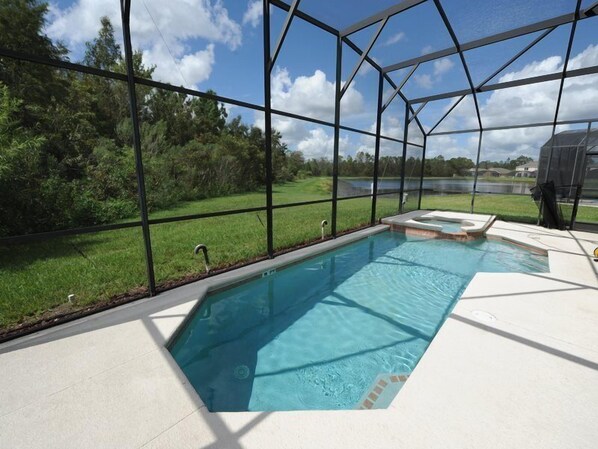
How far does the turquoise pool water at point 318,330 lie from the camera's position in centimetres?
221

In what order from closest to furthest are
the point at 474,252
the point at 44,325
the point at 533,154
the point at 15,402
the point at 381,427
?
the point at 381,427
the point at 15,402
the point at 44,325
the point at 474,252
the point at 533,154

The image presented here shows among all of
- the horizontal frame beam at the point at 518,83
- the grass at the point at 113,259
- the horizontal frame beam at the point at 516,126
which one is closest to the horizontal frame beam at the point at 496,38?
the horizontal frame beam at the point at 518,83

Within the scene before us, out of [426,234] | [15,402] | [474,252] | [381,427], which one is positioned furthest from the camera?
[426,234]

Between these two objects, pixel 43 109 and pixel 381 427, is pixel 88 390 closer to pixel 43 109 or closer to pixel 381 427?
pixel 381 427

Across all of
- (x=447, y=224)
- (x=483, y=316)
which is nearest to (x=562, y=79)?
(x=447, y=224)

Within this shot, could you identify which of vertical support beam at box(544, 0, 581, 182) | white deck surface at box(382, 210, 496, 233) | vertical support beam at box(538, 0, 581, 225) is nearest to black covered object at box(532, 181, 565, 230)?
vertical support beam at box(538, 0, 581, 225)

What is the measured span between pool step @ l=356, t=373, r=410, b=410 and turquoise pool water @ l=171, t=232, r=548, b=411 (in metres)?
0.06

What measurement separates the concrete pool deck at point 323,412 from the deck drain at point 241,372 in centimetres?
61

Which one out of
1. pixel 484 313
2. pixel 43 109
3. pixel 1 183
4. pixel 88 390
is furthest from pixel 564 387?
pixel 43 109

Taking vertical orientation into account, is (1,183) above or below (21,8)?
below

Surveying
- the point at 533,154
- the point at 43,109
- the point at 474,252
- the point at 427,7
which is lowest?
the point at 474,252

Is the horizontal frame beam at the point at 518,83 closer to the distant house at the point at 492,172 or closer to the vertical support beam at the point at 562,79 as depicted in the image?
the vertical support beam at the point at 562,79

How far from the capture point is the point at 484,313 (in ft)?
8.70

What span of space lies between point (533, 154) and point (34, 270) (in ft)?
41.0
